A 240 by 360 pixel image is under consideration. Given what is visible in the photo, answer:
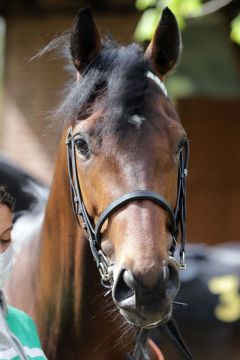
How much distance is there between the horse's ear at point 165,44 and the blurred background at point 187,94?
14.7 ft

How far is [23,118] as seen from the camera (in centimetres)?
739

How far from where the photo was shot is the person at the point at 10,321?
2.23 m

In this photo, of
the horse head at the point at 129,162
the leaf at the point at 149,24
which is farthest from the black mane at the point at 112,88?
the leaf at the point at 149,24

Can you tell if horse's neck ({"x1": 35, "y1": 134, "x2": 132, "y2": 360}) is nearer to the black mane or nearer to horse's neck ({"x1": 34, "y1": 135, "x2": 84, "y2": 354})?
horse's neck ({"x1": 34, "y1": 135, "x2": 84, "y2": 354})

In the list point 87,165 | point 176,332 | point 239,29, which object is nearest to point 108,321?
point 176,332

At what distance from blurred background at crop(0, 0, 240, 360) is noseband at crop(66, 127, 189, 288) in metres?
4.57

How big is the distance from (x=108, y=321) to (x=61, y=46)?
1013 millimetres

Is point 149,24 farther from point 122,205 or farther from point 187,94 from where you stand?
point 187,94

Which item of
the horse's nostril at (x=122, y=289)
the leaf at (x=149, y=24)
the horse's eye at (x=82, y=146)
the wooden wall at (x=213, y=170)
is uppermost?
the leaf at (x=149, y=24)

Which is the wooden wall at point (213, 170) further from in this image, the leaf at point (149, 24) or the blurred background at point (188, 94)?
the leaf at point (149, 24)

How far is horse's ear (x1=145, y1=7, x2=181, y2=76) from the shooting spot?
8.59 ft

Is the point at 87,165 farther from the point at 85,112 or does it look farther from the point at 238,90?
the point at 238,90

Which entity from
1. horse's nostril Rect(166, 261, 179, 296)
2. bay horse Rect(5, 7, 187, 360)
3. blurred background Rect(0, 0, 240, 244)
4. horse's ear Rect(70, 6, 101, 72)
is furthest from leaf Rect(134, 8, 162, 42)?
blurred background Rect(0, 0, 240, 244)

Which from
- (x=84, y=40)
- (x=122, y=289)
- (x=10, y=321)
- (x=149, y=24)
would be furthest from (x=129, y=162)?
(x=149, y=24)
